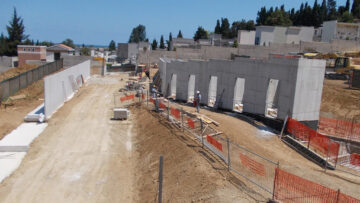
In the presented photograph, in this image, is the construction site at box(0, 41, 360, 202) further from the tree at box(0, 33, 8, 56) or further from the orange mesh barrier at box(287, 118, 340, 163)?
the tree at box(0, 33, 8, 56)

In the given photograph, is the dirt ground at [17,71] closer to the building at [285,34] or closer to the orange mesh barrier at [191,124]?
the orange mesh barrier at [191,124]

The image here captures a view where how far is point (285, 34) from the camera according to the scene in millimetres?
59625

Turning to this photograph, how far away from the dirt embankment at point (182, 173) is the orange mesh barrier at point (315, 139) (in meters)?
6.02

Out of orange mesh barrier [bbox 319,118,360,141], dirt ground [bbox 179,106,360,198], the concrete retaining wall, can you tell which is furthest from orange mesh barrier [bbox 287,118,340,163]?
orange mesh barrier [bbox 319,118,360,141]

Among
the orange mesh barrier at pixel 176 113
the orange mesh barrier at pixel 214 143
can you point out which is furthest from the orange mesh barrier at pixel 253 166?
the orange mesh barrier at pixel 176 113

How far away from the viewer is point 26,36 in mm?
91875

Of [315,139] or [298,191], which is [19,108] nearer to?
[315,139]

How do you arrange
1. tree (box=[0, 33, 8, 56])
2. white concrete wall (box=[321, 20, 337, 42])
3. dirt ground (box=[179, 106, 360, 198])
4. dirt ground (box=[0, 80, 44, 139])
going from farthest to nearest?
tree (box=[0, 33, 8, 56]) < white concrete wall (box=[321, 20, 337, 42]) < dirt ground (box=[0, 80, 44, 139]) < dirt ground (box=[179, 106, 360, 198])

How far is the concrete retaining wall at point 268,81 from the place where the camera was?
18.4 meters

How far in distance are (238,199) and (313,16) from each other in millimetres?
86956

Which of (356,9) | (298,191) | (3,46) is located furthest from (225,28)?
(298,191)

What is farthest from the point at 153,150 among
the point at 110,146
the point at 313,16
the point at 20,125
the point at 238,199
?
the point at 313,16

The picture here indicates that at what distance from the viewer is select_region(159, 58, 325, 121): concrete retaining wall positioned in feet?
60.4

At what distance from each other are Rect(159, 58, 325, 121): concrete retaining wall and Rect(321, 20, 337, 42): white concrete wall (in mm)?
41090
